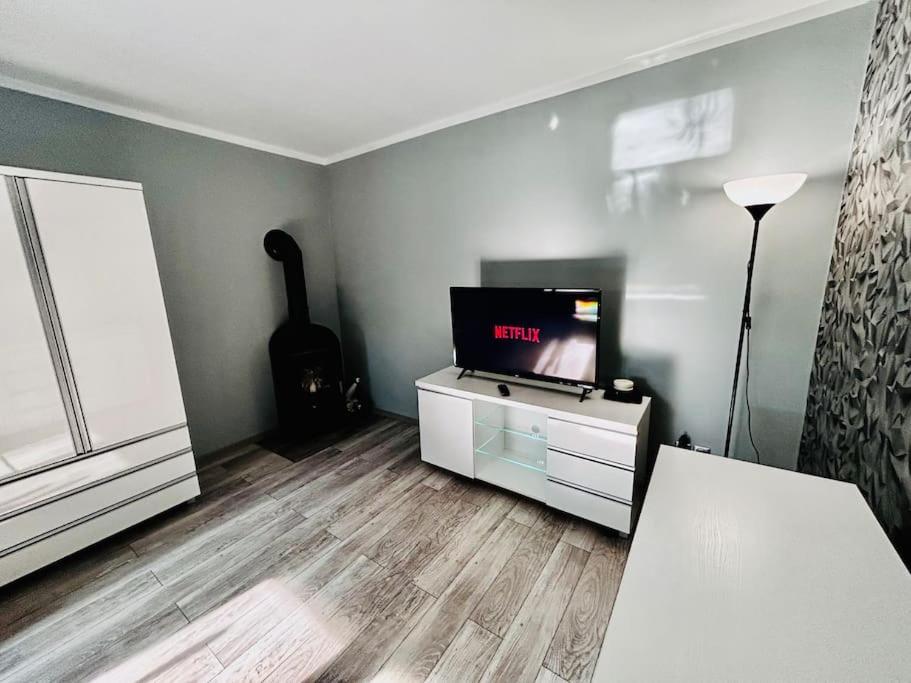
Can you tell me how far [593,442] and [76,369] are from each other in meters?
2.66

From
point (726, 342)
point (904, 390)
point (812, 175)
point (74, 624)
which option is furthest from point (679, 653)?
point (74, 624)

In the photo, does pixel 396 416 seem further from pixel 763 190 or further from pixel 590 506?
pixel 763 190

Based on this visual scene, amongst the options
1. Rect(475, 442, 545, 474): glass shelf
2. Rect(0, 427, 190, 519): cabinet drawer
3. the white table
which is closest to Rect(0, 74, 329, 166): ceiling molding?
Rect(0, 427, 190, 519): cabinet drawer

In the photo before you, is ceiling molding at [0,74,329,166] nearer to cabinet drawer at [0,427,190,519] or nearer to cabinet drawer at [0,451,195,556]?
cabinet drawer at [0,427,190,519]

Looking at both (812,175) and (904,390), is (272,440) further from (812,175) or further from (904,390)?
(812,175)

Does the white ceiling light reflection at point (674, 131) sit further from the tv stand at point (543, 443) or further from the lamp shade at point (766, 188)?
the tv stand at point (543, 443)

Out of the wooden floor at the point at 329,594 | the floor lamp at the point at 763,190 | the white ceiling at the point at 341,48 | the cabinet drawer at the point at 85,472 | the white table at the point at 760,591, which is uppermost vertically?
the white ceiling at the point at 341,48

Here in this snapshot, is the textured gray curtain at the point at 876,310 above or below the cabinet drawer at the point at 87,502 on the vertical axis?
above

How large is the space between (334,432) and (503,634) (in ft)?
7.39

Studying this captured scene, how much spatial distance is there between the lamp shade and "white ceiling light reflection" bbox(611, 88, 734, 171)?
1.51 ft

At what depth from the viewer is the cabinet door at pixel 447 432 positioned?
2352 millimetres

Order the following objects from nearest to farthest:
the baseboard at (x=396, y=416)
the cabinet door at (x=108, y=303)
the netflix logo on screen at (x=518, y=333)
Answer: the cabinet door at (x=108, y=303) < the netflix logo on screen at (x=518, y=333) < the baseboard at (x=396, y=416)

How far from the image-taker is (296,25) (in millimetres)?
1554

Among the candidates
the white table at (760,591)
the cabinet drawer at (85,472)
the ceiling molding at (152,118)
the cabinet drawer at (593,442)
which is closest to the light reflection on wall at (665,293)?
the cabinet drawer at (593,442)
